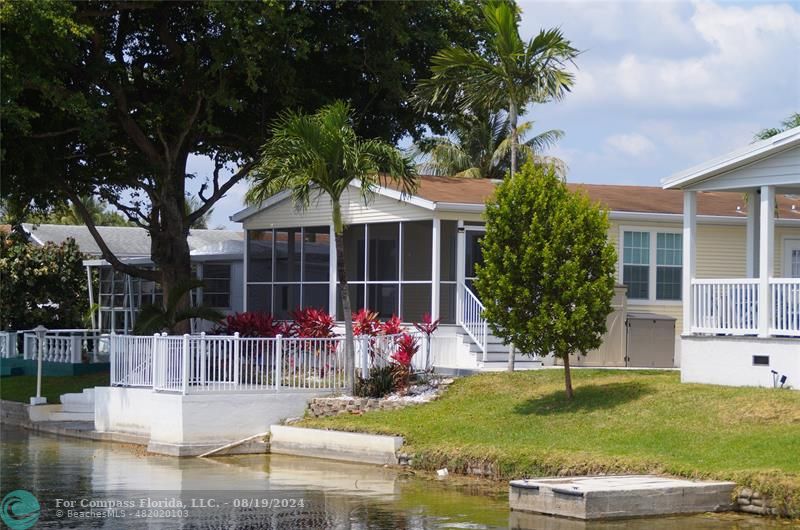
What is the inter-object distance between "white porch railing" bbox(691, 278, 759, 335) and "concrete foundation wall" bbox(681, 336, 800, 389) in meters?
0.24

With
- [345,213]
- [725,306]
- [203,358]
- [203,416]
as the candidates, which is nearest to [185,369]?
[203,358]

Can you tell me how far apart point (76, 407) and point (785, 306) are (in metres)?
15.3

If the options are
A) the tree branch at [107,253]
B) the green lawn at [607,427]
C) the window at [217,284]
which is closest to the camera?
the green lawn at [607,427]

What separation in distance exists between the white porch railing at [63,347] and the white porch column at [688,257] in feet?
52.9

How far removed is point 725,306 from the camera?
21312 mm

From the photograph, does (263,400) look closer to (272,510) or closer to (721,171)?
(272,510)

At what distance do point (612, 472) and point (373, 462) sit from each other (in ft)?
16.0

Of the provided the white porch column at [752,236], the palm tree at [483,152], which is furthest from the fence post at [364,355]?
the palm tree at [483,152]

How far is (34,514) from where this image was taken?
1545cm

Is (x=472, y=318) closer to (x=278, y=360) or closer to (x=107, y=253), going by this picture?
(x=278, y=360)

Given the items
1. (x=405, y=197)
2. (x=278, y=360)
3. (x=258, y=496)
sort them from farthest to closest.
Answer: (x=405, y=197) → (x=278, y=360) → (x=258, y=496)

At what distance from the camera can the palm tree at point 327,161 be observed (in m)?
22.8

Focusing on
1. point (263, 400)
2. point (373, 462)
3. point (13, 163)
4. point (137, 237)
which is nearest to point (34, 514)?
point (373, 462)

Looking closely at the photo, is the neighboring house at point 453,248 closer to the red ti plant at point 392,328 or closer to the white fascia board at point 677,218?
the white fascia board at point 677,218
